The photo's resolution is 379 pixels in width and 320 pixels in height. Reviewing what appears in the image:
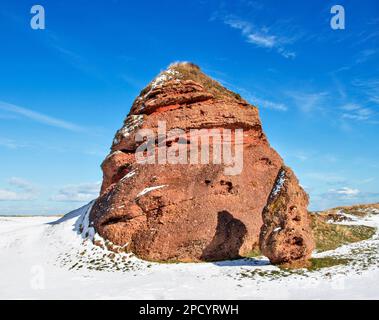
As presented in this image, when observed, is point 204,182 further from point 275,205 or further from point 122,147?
point 122,147

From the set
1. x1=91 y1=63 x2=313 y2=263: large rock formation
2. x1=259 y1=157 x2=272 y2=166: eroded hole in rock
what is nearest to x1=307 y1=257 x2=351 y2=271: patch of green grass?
x1=91 y1=63 x2=313 y2=263: large rock formation

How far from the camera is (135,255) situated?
71.5 feet

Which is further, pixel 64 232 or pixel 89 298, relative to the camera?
pixel 64 232

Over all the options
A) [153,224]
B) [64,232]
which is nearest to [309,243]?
[153,224]

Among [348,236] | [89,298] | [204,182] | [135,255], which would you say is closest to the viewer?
[89,298]

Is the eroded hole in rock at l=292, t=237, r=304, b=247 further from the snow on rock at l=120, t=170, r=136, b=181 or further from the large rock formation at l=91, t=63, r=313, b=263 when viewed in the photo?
the snow on rock at l=120, t=170, r=136, b=181

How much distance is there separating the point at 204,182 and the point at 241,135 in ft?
18.2

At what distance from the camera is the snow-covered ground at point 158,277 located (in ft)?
49.4

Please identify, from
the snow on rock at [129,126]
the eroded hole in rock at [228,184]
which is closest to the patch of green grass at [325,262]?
the eroded hole in rock at [228,184]

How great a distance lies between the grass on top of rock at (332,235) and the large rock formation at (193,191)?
18.9 feet

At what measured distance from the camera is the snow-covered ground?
49.4ft

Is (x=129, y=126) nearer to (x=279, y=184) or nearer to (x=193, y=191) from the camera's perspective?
(x=193, y=191)

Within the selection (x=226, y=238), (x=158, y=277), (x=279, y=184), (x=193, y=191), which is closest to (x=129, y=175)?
(x=193, y=191)

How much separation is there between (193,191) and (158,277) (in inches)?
273
